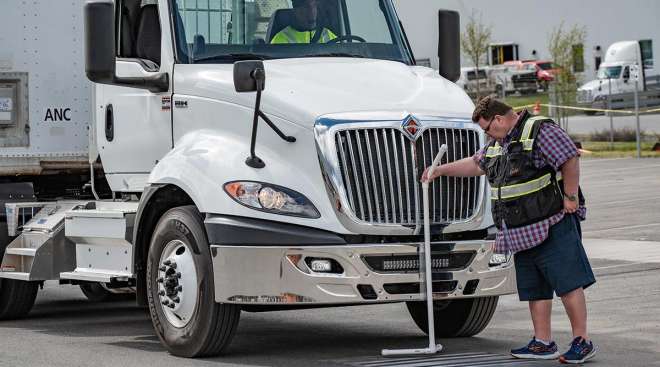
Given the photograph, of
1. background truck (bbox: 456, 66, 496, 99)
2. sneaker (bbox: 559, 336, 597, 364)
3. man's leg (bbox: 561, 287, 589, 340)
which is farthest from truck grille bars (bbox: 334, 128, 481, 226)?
background truck (bbox: 456, 66, 496, 99)

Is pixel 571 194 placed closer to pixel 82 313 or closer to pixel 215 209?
pixel 215 209

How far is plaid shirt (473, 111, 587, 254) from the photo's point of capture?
898 cm

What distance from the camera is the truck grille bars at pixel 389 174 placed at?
9.24 metres

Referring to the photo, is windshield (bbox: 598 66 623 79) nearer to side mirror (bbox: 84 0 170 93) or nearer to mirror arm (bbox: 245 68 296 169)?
side mirror (bbox: 84 0 170 93)

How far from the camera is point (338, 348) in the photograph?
10305 mm

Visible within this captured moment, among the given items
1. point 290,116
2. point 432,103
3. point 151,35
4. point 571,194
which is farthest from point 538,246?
point 151,35

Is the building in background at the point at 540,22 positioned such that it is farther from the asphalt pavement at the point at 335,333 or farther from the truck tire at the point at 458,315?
the truck tire at the point at 458,315

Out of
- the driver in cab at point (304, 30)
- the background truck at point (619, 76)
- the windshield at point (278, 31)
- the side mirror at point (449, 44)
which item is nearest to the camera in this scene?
the windshield at point (278, 31)

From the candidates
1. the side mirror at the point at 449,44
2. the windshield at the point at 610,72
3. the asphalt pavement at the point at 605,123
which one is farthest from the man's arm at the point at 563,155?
the windshield at the point at 610,72

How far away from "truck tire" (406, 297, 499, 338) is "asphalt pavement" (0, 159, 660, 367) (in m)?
0.11

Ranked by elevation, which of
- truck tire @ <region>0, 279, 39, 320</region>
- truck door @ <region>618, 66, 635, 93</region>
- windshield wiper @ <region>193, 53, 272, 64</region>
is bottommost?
truck tire @ <region>0, 279, 39, 320</region>

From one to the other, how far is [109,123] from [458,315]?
3.06 m

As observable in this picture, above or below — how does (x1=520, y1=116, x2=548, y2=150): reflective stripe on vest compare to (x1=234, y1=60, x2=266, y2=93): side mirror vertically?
below

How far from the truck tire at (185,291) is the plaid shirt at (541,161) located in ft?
5.94
